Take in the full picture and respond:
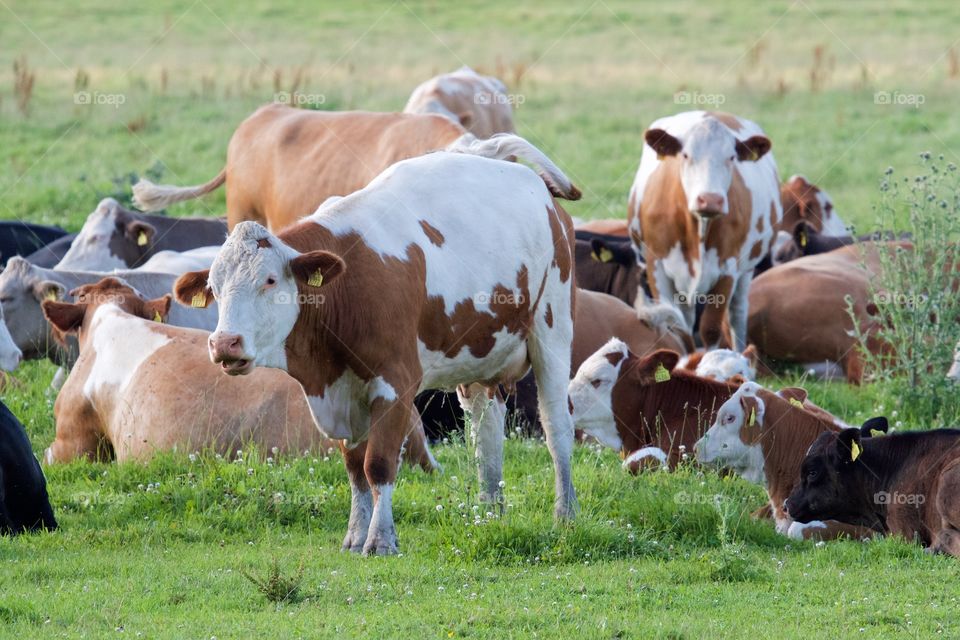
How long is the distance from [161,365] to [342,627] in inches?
168

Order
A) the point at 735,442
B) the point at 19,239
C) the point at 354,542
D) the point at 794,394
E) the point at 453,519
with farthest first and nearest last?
the point at 19,239 → the point at 794,394 → the point at 735,442 → the point at 453,519 → the point at 354,542

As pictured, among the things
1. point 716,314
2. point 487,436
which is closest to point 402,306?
point 487,436

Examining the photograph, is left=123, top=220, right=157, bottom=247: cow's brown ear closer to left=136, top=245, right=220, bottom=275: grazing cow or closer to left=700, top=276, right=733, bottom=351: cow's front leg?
left=136, top=245, right=220, bottom=275: grazing cow

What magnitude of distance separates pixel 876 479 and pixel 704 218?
435 cm

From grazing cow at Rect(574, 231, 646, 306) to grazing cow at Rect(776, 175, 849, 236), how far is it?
3.65m

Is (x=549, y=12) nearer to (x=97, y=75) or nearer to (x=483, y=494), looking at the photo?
(x=97, y=75)

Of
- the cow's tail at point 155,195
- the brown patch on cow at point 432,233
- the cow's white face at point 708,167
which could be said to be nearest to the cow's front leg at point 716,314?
the cow's white face at point 708,167

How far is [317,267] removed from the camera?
22.8 feet

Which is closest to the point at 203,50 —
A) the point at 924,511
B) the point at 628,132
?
the point at 628,132

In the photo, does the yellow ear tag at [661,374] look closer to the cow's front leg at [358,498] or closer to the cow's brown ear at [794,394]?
the cow's brown ear at [794,394]

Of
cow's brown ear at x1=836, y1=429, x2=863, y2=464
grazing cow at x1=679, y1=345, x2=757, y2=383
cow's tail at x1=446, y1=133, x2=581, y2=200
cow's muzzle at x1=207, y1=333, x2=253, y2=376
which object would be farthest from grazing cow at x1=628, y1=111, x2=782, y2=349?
cow's muzzle at x1=207, y1=333, x2=253, y2=376

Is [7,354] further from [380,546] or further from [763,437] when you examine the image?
[763,437]

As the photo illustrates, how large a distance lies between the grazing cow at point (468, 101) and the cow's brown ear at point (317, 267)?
459 inches

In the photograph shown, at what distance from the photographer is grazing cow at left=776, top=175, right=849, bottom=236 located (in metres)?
18.2
